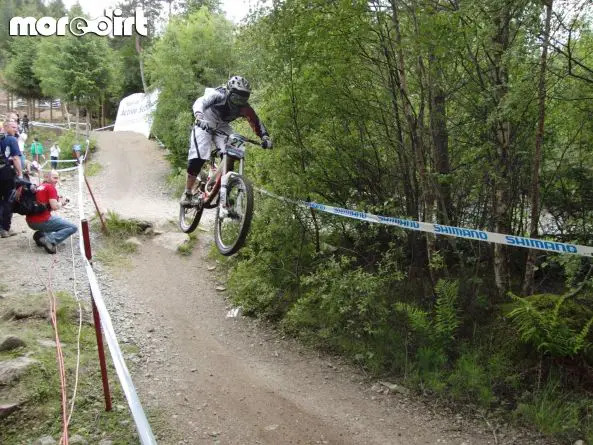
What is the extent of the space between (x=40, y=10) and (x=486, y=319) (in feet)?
300

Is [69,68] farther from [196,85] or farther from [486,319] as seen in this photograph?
[486,319]

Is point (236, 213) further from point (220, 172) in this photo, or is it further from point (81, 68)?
point (81, 68)

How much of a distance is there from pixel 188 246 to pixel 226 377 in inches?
209

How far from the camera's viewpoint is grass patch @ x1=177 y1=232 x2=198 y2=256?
1055 centimetres

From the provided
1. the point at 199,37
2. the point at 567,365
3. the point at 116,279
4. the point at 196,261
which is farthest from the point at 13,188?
the point at 199,37

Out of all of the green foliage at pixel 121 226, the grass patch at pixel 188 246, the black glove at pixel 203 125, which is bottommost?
the grass patch at pixel 188 246

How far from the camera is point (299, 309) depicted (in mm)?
6938

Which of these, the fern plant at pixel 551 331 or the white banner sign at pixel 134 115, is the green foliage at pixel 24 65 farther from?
the fern plant at pixel 551 331

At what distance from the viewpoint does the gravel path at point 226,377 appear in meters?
4.95

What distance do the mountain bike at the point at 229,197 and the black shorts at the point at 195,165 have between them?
222mm

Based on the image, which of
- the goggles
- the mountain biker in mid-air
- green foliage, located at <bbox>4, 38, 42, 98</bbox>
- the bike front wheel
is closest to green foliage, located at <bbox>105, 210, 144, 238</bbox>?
the mountain biker in mid-air

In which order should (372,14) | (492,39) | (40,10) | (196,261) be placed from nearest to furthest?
(492,39) → (372,14) → (196,261) → (40,10)

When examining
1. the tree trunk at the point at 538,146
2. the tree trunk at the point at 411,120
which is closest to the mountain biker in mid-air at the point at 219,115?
the tree trunk at the point at 411,120

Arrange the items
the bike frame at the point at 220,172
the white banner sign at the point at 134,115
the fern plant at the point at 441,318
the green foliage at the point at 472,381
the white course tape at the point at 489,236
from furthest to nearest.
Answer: the white banner sign at the point at 134,115, the bike frame at the point at 220,172, the fern plant at the point at 441,318, the green foliage at the point at 472,381, the white course tape at the point at 489,236
